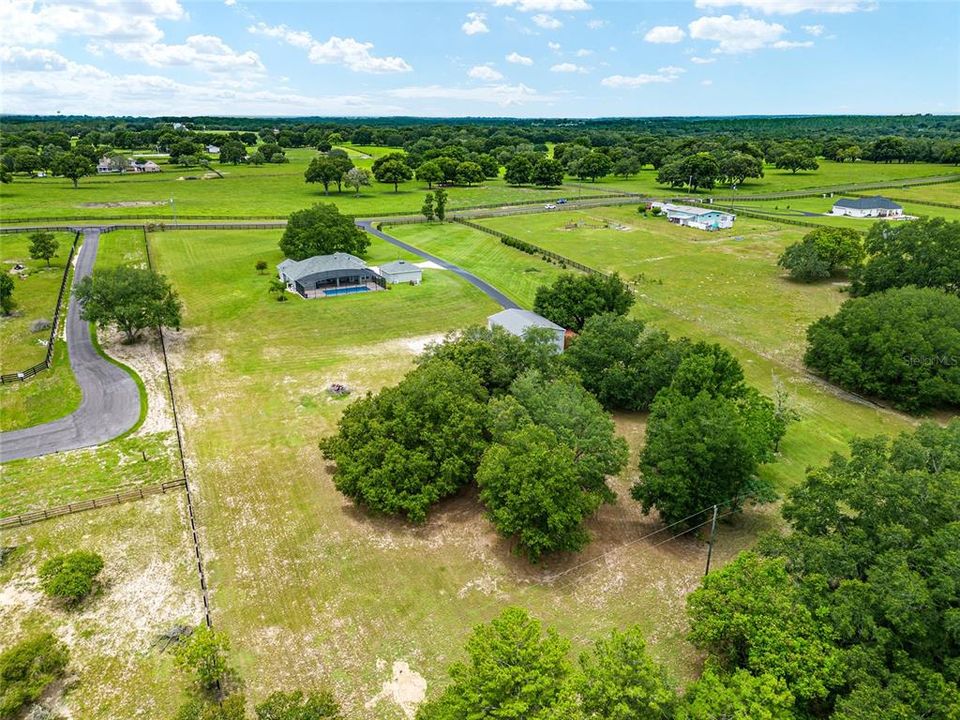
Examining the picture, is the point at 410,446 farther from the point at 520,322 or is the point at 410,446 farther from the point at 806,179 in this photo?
the point at 806,179

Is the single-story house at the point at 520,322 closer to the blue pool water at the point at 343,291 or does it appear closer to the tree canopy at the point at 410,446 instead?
the tree canopy at the point at 410,446

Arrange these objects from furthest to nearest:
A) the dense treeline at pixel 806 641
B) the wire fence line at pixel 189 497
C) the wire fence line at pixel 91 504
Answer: the wire fence line at pixel 91 504 → the wire fence line at pixel 189 497 → the dense treeline at pixel 806 641

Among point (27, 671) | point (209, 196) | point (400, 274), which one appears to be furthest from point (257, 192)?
point (27, 671)

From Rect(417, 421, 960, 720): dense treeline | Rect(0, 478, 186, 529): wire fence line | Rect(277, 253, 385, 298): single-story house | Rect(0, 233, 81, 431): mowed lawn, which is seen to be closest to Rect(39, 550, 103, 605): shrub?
Rect(0, 478, 186, 529): wire fence line

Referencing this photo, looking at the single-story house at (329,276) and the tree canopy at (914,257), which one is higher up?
the tree canopy at (914,257)

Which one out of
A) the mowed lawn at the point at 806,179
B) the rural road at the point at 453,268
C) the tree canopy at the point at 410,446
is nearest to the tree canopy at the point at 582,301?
the rural road at the point at 453,268

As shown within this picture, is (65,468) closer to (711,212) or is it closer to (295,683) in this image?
(295,683)

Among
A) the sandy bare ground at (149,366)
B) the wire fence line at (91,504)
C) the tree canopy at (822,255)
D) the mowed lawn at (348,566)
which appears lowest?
the mowed lawn at (348,566)

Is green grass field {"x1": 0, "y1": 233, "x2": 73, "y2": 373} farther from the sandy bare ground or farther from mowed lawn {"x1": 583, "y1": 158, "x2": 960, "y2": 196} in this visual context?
mowed lawn {"x1": 583, "y1": 158, "x2": 960, "y2": 196}
